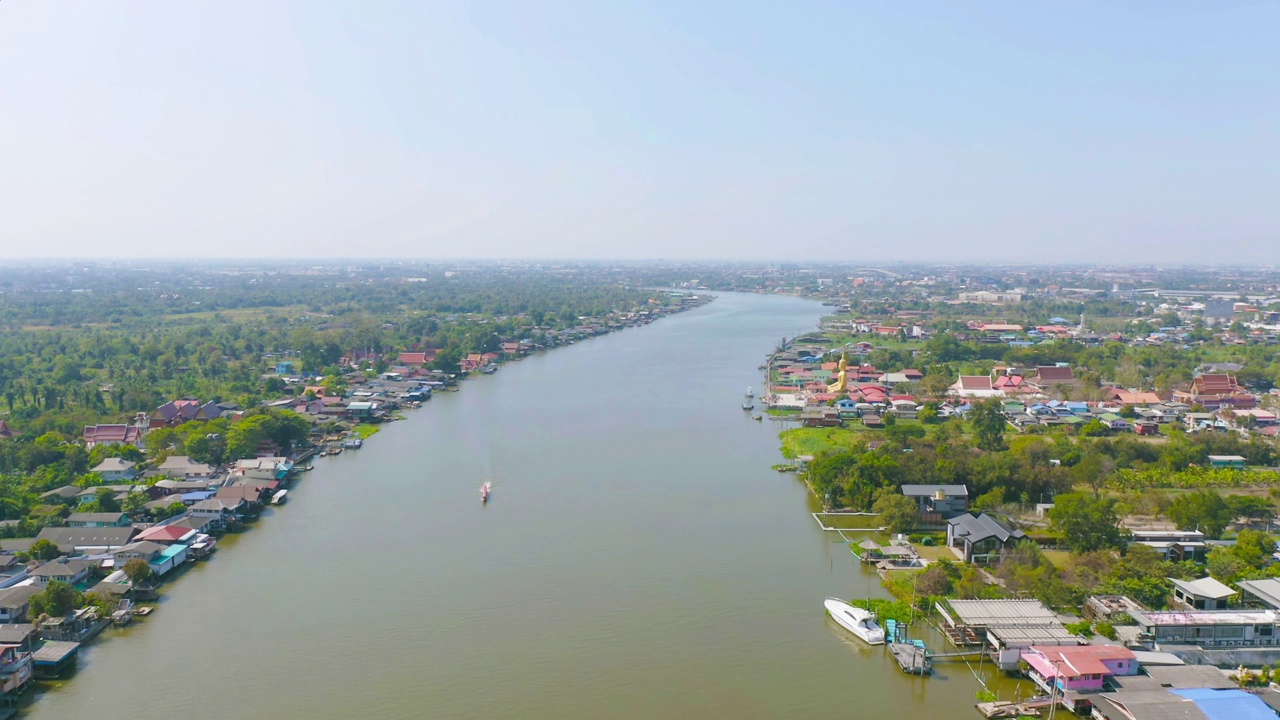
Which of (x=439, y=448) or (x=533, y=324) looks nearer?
→ (x=439, y=448)

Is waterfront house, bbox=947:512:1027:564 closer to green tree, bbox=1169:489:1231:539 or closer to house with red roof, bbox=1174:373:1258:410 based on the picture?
green tree, bbox=1169:489:1231:539

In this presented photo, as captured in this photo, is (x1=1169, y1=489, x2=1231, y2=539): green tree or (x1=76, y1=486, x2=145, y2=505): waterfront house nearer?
(x1=1169, y1=489, x2=1231, y2=539): green tree

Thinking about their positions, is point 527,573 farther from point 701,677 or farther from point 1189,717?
point 1189,717

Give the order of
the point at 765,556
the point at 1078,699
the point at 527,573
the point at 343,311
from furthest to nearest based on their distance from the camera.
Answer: the point at 343,311 → the point at 765,556 → the point at 527,573 → the point at 1078,699

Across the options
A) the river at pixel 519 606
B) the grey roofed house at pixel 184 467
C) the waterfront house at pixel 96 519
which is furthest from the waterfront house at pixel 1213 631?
the grey roofed house at pixel 184 467

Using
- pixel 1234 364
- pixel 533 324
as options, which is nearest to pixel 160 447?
pixel 533 324

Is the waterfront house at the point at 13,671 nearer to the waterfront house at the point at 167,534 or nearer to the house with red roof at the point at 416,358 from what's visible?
the waterfront house at the point at 167,534

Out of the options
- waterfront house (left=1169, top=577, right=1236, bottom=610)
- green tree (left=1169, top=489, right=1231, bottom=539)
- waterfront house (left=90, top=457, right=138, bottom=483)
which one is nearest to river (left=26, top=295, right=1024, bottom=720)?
waterfront house (left=90, top=457, right=138, bottom=483)
